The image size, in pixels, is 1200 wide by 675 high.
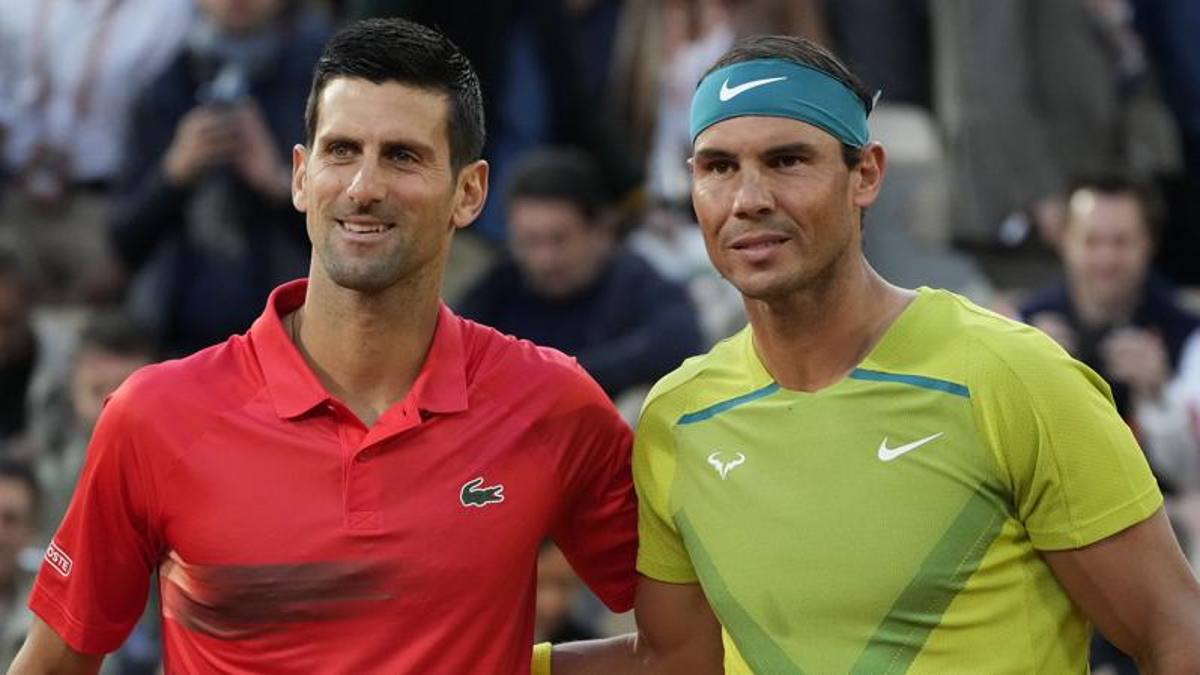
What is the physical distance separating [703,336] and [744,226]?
4249mm

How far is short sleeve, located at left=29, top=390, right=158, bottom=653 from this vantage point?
507cm

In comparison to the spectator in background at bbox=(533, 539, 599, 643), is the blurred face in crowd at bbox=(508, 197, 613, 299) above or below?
above

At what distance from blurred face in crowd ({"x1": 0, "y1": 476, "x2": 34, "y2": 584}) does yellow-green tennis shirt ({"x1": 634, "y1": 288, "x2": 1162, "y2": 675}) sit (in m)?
4.12

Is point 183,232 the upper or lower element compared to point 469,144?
lower

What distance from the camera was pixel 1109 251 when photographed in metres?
9.12

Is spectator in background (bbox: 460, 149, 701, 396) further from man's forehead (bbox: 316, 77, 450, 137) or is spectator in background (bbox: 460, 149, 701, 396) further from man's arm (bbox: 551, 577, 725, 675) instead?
man's forehead (bbox: 316, 77, 450, 137)

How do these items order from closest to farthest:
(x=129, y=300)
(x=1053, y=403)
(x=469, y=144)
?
1. (x=1053, y=403)
2. (x=469, y=144)
3. (x=129, y=300)

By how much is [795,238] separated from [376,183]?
0.83 meters

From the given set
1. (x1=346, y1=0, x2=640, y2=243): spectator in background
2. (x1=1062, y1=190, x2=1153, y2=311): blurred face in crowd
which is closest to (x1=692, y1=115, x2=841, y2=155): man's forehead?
(x1=1062, y1=190, x2=1153, y2=311): blurred face in crowd

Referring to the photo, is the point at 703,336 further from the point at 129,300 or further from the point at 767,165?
the point at 767,165

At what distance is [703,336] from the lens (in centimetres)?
934

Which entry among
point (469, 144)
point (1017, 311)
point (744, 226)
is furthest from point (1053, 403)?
point (1017, 311)

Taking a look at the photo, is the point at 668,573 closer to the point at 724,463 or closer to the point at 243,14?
the point at 724,463

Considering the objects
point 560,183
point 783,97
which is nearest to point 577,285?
point 560,183
